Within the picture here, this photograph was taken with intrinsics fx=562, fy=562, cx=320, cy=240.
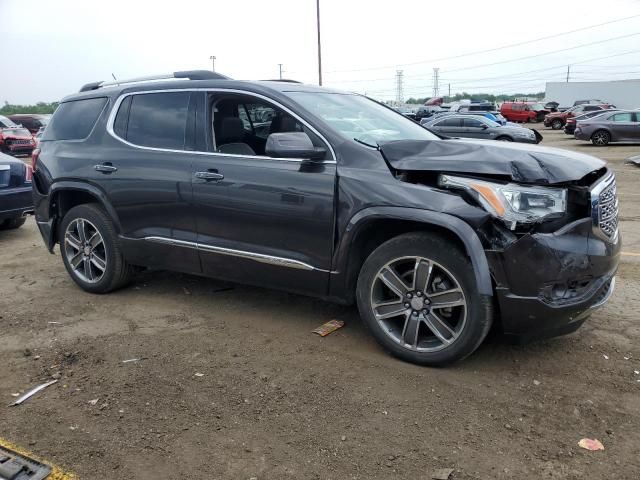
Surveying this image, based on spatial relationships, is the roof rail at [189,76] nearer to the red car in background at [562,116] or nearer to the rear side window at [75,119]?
the rear side window at [75,119]

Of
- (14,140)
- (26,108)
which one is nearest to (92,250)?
(14,140)

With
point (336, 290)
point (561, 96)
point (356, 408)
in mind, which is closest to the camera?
point (356, 408)

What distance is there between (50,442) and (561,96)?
7568cm

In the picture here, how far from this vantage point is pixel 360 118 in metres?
4.36

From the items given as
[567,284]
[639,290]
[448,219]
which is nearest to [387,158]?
[448,219]

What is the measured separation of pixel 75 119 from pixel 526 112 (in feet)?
142

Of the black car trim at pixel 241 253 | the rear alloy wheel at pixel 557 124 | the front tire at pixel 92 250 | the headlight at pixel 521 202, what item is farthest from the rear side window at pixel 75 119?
the rear alloy wheel at pixel 557 124

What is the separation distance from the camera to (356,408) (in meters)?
3.10

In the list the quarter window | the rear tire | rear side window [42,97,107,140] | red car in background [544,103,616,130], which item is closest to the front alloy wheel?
rear side window [42,97,107,140]

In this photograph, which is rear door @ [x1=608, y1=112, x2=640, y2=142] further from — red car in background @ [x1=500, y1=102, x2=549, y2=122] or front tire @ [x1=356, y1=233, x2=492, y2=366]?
front tire @ [x1=356, y1=233, x2=492, y2=366]

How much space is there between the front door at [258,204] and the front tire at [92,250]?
1.03 m

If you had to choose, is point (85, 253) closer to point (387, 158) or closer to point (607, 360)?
point (387, 158)

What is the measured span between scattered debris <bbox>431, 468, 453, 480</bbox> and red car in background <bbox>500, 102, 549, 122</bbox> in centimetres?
4469

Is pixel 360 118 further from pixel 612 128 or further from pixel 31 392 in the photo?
pixel 612 128
